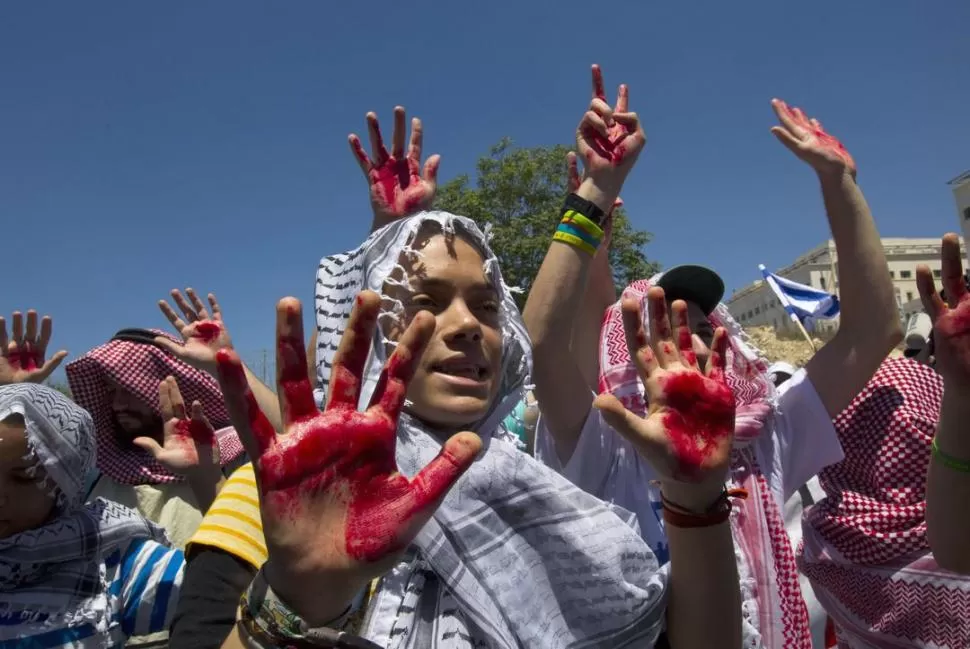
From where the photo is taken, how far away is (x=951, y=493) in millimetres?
1896

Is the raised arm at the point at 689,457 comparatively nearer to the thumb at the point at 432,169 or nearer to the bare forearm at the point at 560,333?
the bare forearm at the point at 560,333

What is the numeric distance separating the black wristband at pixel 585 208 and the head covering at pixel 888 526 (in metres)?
1.31

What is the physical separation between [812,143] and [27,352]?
4.11 m

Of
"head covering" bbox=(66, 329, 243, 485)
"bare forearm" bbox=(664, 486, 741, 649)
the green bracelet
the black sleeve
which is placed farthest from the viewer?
"head covering" bbox=(66, 329, 243, 485)

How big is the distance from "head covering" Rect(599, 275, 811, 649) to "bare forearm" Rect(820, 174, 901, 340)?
38 cm

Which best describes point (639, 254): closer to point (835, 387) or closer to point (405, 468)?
point (835, 387)

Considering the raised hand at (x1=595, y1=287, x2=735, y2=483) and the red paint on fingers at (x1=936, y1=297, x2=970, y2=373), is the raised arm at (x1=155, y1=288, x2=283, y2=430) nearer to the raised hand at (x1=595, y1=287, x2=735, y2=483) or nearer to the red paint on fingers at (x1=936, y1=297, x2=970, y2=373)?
the raised hand at (x1=595, y1=287, x2=735, y2=483)

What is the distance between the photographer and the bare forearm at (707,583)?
4.43 ft

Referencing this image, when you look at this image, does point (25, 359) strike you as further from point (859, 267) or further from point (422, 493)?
point (859, 267)

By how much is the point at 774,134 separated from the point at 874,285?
0.72 m

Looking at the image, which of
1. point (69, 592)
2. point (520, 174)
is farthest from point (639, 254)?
point (69, 592)

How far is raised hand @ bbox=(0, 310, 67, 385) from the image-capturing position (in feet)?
11.6

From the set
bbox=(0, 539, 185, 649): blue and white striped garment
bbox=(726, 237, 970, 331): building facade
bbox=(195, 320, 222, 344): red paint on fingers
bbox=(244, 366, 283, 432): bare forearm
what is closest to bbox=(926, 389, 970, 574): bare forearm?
bbox=(244, 366, 283, 432): bare forearm

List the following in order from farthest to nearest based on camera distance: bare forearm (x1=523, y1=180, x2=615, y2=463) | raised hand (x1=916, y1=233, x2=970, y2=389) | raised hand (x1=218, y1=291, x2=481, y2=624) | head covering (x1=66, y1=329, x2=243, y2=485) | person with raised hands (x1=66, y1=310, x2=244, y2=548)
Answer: head covering (x1=66, y1=329, x2=243, y2=485) < person with raised hands (x1=66, y1=310, x2=244, y2=548) < bare forearm (x1=523, y1=180, x2=615, y2=463) < raised hand (x1=916, y1=233, x2=970, y2=389) < raised hand (x1=218, y1=291, x2=481, y2=624)
